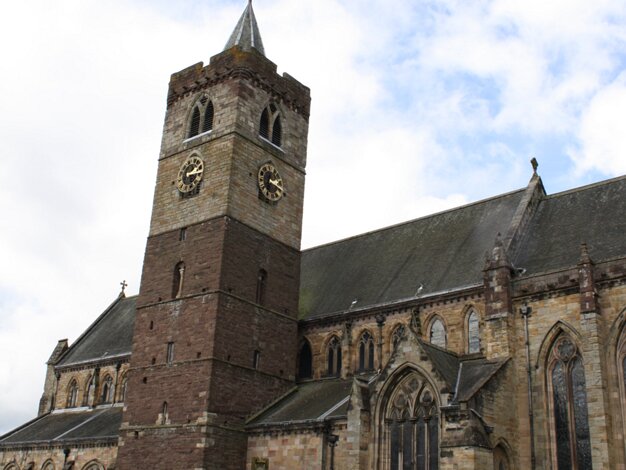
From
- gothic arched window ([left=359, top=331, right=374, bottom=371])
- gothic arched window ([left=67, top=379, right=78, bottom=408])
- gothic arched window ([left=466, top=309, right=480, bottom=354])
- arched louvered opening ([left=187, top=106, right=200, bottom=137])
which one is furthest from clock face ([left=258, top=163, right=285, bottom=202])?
gothic arched window ([left=67, top=379, right=78, bottom=408])

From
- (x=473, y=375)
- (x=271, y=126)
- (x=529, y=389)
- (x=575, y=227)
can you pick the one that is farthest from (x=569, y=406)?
(x=271, y=126)

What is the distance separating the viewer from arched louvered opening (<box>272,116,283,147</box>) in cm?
4125

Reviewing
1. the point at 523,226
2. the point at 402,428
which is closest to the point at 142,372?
the point at 402,428

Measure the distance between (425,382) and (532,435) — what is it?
4263 millimetres

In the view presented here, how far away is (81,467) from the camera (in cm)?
4150

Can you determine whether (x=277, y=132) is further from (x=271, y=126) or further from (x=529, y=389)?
(x=529, y=389)

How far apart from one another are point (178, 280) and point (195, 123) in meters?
8.79

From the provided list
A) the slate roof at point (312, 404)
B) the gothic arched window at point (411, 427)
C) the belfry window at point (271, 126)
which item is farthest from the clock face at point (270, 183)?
the gothic arched window at point (411, 427)

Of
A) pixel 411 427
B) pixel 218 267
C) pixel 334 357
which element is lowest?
pixel 411 427

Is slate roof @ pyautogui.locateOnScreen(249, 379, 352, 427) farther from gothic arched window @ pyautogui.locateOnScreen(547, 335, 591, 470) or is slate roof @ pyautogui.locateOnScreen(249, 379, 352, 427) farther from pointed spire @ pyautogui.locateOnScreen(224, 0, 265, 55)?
pointed spire @ pyautogui.locateOnScreen(224, 0, 265, 55)

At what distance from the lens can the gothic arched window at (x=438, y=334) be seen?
110 feet

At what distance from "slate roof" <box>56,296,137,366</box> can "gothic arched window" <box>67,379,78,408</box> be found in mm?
1429

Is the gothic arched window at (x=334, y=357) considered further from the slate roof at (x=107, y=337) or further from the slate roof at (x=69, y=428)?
the slate roof at (x=107, y=337)

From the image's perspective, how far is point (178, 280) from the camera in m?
37.9
